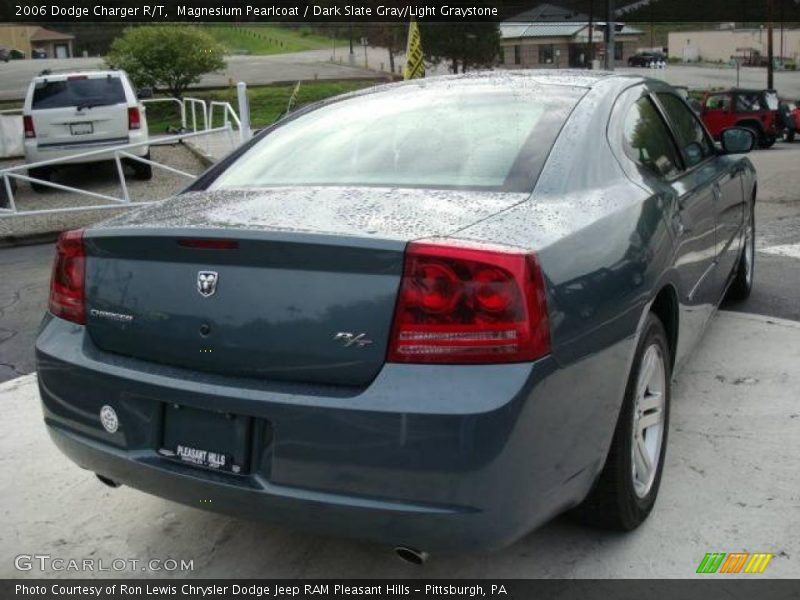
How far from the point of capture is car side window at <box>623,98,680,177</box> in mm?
3432

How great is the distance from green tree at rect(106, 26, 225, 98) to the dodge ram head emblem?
106 feet

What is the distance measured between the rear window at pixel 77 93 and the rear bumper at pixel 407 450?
11.5m

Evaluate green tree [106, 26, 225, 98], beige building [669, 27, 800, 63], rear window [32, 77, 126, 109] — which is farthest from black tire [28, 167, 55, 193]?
beige building [669, 27, 800, 63]

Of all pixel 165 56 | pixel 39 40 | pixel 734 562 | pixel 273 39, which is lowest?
pixel 734 562

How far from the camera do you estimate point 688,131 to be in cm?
444

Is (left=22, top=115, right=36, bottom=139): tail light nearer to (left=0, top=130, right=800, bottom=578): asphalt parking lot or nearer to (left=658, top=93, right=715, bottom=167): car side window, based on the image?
(left=0, top=130, right=800, bottom=578): asphalt parking lot

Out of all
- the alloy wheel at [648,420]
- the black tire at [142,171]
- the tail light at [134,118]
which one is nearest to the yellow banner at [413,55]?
the tail light at [134,118]

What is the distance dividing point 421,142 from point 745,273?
335 cm

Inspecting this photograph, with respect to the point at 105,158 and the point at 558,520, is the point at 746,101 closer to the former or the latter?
the point at 105,158

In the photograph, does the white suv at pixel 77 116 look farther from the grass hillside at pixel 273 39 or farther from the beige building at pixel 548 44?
the grass hillside at pixel 273 39

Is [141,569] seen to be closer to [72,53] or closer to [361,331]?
[361,331]

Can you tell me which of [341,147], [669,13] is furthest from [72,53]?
[341,147]

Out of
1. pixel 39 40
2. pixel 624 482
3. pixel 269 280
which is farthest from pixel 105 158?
pixel 39 40

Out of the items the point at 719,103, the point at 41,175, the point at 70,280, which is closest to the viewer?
the point at 70,280
